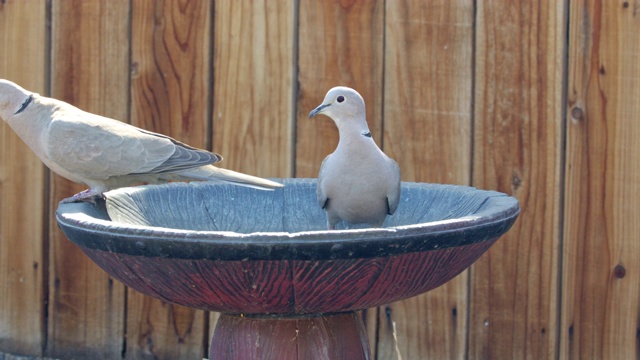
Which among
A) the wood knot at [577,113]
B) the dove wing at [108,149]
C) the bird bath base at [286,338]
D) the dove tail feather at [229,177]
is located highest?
the wood knot at [577,113]

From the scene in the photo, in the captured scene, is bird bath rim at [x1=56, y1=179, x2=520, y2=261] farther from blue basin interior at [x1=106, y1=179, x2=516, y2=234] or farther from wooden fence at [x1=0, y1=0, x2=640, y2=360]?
wooden fence at [x1=0, y1=0, x2=640, y2=360]

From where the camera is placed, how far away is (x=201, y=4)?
379cm

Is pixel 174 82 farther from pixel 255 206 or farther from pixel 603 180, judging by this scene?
pixel 603 180

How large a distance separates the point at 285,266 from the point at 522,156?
1738 mm

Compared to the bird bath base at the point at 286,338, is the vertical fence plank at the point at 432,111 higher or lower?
higher

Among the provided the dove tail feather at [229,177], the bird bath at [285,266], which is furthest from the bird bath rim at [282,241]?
the dove tail feather at [229,177]

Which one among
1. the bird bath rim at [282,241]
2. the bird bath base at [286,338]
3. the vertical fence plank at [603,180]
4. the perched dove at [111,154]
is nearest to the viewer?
the bird bath rim at [282,241]

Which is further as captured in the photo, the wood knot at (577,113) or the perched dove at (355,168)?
the wood knot at (577,113)

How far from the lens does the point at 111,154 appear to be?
327cm

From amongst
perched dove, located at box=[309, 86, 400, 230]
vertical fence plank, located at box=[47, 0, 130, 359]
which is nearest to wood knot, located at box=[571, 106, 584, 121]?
perched dove, located at box=[309, 86, 400, 230]

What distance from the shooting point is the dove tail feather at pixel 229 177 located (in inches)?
117

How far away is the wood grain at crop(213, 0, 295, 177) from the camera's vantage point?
3.72m

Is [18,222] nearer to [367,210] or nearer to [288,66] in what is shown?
[288,66]

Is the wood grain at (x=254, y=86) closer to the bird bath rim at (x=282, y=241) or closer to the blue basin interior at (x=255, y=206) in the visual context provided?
the blue basin interior at (x=255, y=206)
